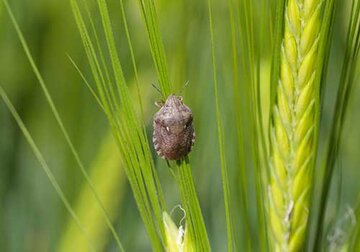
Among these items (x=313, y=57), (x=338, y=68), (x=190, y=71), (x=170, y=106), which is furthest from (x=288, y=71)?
(x=338, y=68)

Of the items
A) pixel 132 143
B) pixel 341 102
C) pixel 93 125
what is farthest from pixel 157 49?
Answer: pixel 93 125

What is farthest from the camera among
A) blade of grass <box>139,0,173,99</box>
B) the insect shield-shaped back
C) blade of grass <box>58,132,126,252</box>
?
blade of grass <box>58,132,126,252</box>

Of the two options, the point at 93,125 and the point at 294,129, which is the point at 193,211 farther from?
the point at 93,125

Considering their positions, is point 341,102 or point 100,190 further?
point 100,190

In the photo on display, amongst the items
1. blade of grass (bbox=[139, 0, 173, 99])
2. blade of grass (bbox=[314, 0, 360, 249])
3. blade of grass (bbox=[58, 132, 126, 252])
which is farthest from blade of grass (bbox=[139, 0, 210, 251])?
blade of grass (bbox=[58, 132, 126, 252])

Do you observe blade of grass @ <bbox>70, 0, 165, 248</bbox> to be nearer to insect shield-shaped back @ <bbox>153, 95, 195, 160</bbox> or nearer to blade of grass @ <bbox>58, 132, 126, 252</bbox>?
insect shield-shaped back @ <bbox>153, 95, 195, 160</bbox>
